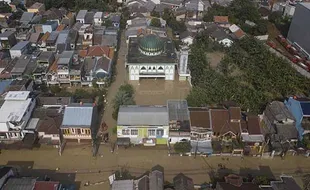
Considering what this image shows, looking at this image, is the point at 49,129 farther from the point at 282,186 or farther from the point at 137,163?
the point at 282,186

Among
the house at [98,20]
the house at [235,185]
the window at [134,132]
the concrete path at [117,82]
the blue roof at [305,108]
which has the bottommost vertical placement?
the concrete path at [117,82]

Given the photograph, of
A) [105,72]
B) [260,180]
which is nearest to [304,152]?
[260,180]

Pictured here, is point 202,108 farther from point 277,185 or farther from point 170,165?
point 277,185

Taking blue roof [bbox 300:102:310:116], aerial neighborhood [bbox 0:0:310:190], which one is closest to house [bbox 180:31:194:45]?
aerial neighborhood [bbox 0:0:310:190]

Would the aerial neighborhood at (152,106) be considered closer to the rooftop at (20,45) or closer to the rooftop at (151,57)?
the rooftop at (151,57)

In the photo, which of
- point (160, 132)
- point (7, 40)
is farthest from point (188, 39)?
point (7, 40)

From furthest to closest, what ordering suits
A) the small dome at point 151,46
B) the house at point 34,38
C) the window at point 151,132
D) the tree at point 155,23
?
the tree at point 155,23 < the house at point 34,38 < the small dome at point 151,46 < the window at point 151,132

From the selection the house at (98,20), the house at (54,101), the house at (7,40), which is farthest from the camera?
the house at (98,20)

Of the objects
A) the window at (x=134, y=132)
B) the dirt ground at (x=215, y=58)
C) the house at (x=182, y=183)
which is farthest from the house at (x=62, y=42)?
the house at (x=182, y=183)
